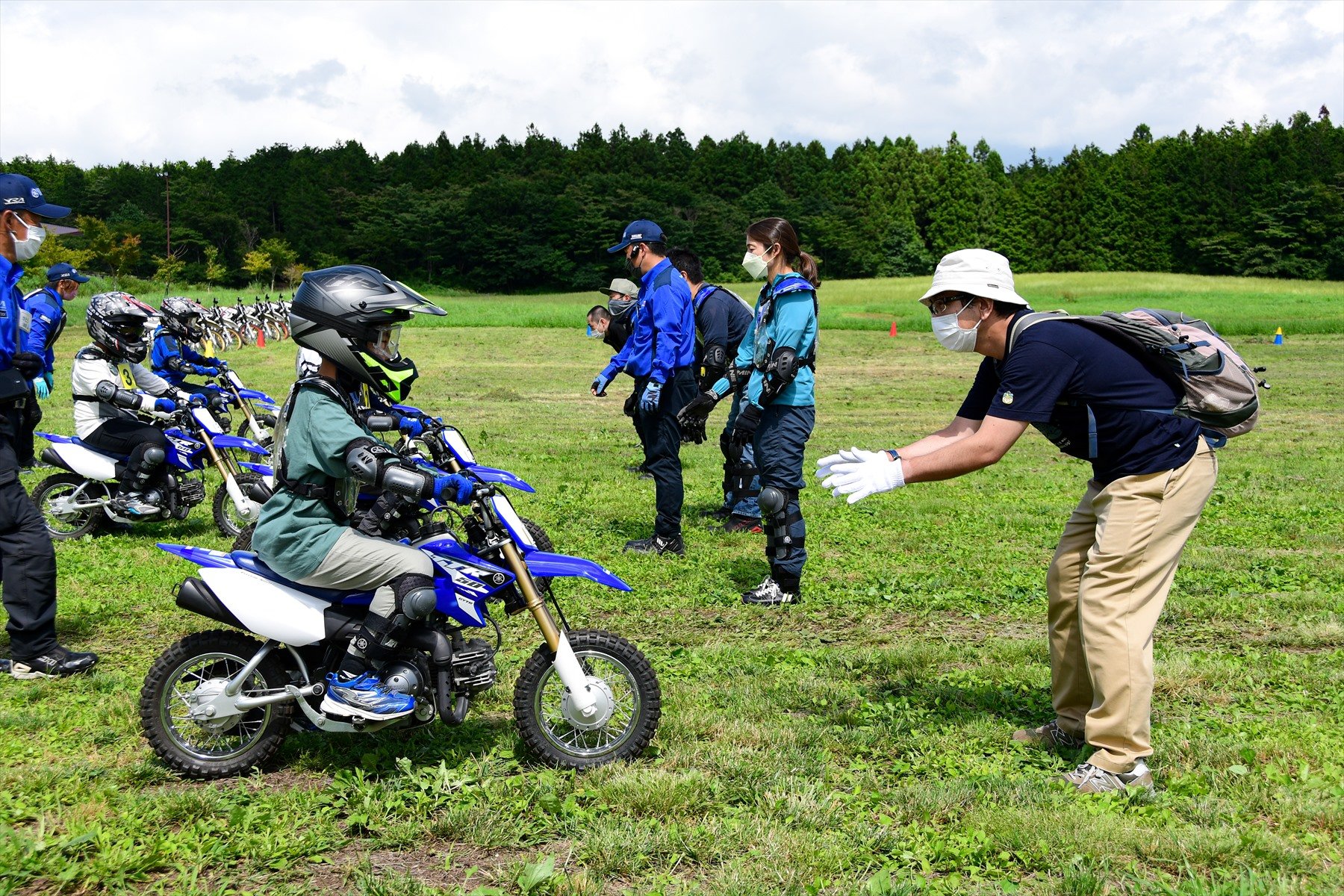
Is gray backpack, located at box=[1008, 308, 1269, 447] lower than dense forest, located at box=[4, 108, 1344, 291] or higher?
lower

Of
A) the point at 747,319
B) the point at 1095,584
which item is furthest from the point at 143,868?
the point at 747,319

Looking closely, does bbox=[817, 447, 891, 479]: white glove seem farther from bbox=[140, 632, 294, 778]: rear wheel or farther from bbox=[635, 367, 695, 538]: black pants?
bbox=[635, 367, 695, 538]: black pants

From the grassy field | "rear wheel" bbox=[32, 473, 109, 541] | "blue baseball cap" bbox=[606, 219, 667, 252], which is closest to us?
the grassy field

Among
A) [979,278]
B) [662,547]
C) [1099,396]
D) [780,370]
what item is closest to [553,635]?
[979,278]

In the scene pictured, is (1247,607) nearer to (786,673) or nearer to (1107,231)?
(786,673)

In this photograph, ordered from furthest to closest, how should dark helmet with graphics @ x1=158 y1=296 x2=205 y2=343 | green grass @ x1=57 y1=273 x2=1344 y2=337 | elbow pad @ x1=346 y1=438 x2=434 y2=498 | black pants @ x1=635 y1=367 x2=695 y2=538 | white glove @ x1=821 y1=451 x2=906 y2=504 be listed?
green grass @ x1=57 y1=273 x2=1344 y2=337
dark helmet with graphics @ x1=158 y1=296 x2=205 y2=343
black pants @ x1=635 y1=367 x2=695 y2=538
white glove @ x1=821 y1=451 x2=906 y2=504
elbow pad @ x1=346 y1=438 x2=434 y2=498

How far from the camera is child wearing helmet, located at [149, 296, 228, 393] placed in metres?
10.4

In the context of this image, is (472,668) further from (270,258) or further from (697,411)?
(270,258)

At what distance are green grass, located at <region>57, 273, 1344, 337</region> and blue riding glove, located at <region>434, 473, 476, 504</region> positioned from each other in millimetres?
25279

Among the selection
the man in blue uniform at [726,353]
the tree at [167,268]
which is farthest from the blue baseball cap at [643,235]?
the tree at [167,268]

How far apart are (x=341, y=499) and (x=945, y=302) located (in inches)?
110

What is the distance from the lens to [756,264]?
786 centimetres

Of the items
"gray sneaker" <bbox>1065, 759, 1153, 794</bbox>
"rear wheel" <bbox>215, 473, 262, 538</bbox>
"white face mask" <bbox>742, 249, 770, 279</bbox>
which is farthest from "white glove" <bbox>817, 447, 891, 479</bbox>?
"rear wheel" <bbox>215, 473, 262, 538</bbox>

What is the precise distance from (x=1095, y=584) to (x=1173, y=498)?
488 millimetres
